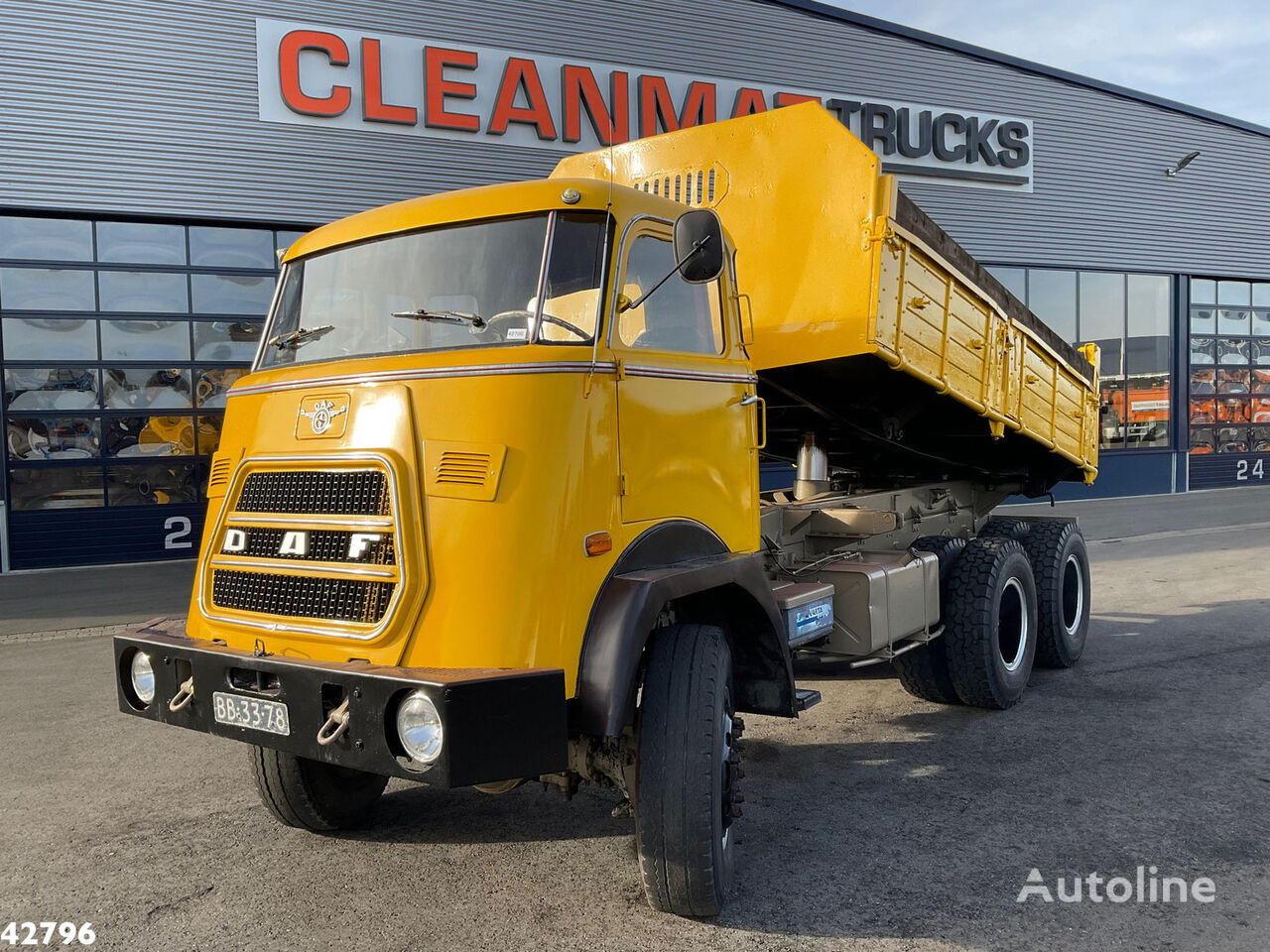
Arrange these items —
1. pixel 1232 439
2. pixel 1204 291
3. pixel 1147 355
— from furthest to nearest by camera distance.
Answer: pixel 1232 439 < pixel 1204 291 < pixel 1147 355

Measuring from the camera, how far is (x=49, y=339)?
12.4 meters

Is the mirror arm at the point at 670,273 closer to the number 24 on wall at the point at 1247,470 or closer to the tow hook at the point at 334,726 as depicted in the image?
the tow hook at the point at 334,726

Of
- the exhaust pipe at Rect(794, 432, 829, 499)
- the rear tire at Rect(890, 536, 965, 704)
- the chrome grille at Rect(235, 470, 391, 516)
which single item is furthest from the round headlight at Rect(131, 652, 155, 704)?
the rear tire at Rect(890, 536, 965, 704)

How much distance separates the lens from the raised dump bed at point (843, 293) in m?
4.85

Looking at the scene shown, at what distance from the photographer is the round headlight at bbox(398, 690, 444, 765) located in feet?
9.18

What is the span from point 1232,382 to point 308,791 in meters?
Answer: 24.4

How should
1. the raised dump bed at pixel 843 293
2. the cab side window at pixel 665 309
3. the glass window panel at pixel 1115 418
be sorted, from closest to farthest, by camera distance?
the cab side window at pixel 665 309
the raised dump bed at pixel 843 293
the glass window panel at pixel 1115 418

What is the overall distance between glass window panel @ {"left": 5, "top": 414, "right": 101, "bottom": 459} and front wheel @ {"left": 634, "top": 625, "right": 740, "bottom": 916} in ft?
38.5

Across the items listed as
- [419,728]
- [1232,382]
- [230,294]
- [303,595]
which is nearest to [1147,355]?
[1232,382]

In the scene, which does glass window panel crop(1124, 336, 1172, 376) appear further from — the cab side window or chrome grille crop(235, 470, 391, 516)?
chrome grille crop(235, 470, 391, 516)

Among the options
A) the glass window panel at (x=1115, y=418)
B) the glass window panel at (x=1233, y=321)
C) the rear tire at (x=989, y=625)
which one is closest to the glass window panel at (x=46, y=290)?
the rear tire at (x=989, y=625)

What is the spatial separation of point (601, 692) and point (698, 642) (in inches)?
20.9

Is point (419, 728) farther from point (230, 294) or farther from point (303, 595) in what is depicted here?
point (230, 294)

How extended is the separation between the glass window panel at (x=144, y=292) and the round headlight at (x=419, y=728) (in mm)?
11834
